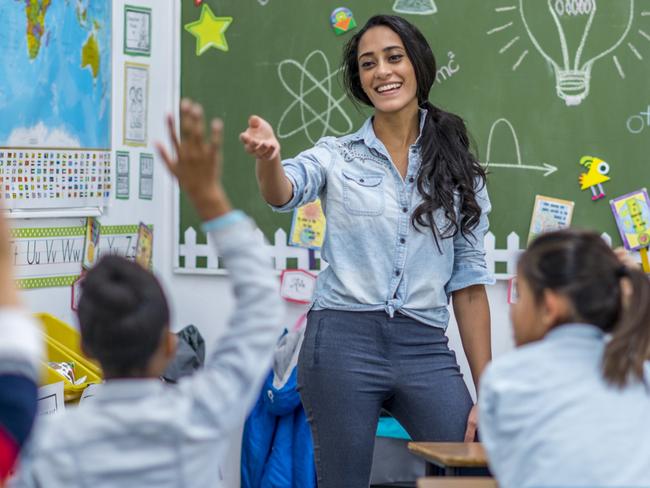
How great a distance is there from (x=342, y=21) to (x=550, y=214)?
3.33ft

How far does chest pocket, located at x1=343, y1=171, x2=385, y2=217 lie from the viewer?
2535 millimetres

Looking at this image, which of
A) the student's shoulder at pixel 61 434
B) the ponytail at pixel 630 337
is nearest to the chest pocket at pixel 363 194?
the ponytail at pixel 630 337

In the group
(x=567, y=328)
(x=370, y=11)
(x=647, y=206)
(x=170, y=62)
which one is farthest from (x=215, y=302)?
(x=567, y=328)

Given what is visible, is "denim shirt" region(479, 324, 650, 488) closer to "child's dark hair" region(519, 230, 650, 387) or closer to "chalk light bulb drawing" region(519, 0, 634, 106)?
"child's dark hair" region(519, 230, 650, 387)

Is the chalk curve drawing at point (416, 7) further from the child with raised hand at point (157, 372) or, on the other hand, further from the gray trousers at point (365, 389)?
the child with raised hand at point (157, 372)

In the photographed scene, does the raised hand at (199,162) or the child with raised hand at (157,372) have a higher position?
the raised hand at (199,162)

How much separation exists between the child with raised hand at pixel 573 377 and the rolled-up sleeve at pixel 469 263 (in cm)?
86

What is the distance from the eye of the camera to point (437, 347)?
254cm

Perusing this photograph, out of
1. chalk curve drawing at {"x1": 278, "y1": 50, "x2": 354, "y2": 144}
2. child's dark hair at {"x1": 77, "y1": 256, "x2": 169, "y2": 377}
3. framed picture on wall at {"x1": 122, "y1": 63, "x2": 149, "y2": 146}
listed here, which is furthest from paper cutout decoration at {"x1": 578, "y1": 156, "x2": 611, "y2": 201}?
child's dark hair at {"x1": 77, "y1": 256, "x2": 169, "y2": 377}

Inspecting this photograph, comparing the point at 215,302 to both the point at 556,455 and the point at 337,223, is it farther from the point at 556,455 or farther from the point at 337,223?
the point at 556,455

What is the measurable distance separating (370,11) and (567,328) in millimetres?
2476

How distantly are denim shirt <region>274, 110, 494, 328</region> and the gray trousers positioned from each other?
5 centimetres

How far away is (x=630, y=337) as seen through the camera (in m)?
1.65

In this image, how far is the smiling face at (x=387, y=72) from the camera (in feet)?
8.59
